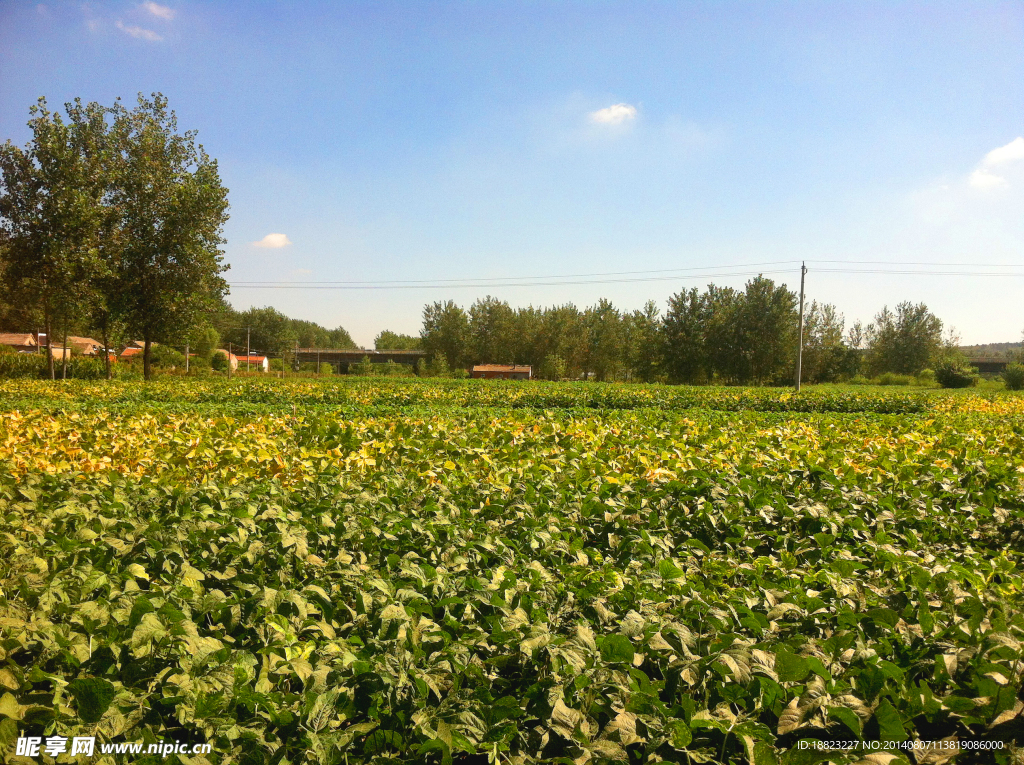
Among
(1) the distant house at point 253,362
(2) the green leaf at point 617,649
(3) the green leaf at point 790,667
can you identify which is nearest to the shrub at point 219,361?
(1) the distant house at point 253,362

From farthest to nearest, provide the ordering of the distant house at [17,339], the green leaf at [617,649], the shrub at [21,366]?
the distant house at [17,339], the shrub at [21,366], the green leaf at [617,649]

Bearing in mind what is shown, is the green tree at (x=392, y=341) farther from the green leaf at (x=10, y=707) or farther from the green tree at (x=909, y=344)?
the green leaf at (x=10, y=707)

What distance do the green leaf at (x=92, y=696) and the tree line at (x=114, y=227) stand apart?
1090 inches

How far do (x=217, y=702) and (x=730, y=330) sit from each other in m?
57.9

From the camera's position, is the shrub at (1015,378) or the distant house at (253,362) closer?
the shrub at (1015,378)

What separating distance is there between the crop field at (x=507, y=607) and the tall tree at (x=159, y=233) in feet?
85.8

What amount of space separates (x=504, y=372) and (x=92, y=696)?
68819 mm

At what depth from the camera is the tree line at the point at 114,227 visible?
79.8 ft

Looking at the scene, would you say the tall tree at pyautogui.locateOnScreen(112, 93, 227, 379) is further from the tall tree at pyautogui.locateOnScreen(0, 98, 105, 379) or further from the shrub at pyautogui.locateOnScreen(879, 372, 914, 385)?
the shrub at pyautogui.locateOnScreen(879, 372, 914, 385)

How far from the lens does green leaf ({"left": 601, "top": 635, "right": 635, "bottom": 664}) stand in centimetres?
176

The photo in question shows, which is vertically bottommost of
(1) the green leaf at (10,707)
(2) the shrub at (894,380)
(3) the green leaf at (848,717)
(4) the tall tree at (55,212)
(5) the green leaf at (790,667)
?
(1) the green leaf at (10,707)

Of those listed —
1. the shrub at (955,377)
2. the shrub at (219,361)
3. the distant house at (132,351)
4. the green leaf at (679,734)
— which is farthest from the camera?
the shrub at (219,361)

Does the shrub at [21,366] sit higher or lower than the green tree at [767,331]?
lower

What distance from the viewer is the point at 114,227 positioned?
26062 mm
